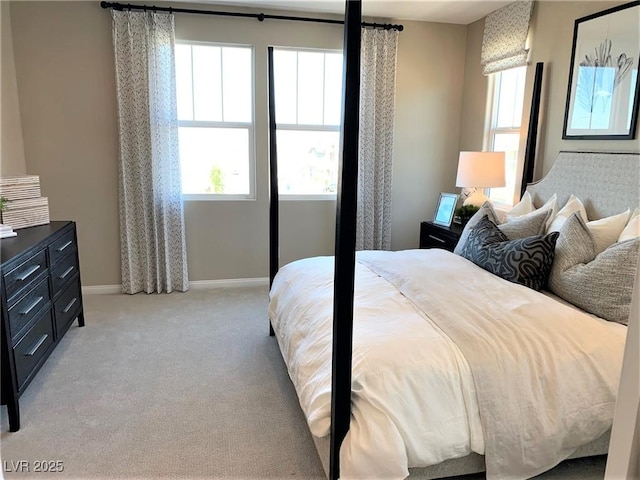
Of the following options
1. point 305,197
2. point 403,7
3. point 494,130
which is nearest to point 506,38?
point 494,130

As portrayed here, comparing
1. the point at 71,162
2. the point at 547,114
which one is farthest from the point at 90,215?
the point at 547,114

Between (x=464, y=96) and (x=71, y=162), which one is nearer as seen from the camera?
(x=71, y=162)

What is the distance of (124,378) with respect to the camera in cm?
267

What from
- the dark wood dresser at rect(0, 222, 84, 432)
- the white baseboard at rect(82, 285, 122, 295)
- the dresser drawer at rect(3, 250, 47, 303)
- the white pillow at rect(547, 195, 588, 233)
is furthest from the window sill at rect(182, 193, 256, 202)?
the white pillow at rect(547, 195, 588, 233)

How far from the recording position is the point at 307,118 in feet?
14.4

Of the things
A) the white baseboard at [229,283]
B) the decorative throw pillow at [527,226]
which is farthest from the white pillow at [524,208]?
the white baseboard at [229,283]

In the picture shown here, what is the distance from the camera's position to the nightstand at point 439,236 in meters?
3.77

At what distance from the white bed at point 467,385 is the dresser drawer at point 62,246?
1.71m

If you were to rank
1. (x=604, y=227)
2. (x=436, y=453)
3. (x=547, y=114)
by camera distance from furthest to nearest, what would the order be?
(x=547, y=114) → (x=604, y=227) → (x=436, y=453)

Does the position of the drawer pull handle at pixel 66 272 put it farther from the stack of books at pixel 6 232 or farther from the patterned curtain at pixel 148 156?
the patterned curtain at pixel 148 156

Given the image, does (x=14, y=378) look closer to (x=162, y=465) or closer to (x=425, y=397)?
(x=162, y=465)

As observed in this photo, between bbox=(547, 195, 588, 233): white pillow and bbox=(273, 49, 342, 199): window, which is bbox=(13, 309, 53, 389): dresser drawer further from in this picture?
bbox=(547, 195, 588, 233): white pillow

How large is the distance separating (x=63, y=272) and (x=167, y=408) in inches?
49.9

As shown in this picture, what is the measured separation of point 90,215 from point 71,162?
479mm
